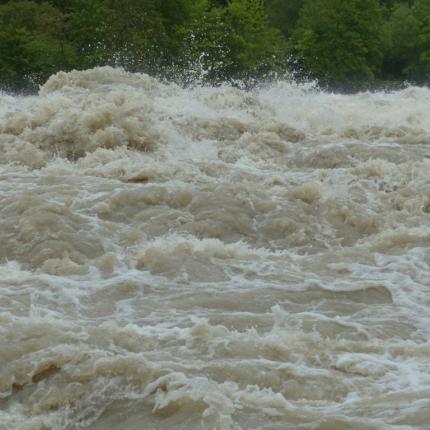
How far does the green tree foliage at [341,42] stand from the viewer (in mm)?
33375

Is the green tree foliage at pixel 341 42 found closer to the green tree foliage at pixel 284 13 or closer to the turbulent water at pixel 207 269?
the green tree foliage at pixel 284 13

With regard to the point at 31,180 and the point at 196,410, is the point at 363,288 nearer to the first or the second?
the point at 196,410

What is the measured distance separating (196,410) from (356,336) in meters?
1.82

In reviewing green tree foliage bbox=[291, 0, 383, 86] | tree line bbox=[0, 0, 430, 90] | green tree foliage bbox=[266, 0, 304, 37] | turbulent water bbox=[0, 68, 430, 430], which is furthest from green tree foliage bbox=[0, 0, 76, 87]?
green tree foliage bbox=[266, 0, 304, 37]

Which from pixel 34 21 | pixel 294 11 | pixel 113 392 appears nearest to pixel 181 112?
pixel 113 392

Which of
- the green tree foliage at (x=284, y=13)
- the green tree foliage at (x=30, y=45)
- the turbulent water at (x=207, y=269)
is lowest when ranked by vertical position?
the turbulent water at (x=207, y=269)

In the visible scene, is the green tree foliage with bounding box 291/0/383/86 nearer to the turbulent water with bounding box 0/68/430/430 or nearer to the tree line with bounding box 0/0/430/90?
the tree line with bounding box 0/0/430/90

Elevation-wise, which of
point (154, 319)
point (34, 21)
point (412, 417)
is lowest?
point (412, 417)

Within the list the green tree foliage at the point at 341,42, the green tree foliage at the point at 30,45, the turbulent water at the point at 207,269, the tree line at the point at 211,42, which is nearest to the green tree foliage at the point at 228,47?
the tree line at the point at 211,42

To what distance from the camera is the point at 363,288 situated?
292 inches

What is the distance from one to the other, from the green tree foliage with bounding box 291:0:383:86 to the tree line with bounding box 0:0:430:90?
0.04m

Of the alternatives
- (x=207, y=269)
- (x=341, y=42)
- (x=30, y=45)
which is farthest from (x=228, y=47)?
(x=207, y=269)

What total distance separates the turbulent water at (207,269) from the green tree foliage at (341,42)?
63.4ft

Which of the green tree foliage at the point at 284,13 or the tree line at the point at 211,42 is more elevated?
the green tree foliage at the point at 284,13
